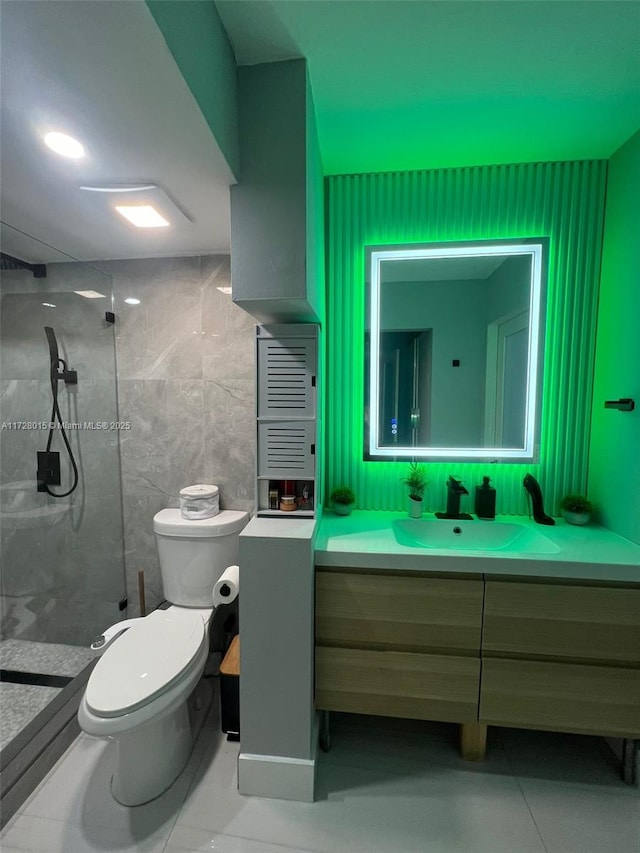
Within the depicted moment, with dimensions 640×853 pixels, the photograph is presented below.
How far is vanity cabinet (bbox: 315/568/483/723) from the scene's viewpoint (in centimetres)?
125

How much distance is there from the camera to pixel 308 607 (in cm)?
122

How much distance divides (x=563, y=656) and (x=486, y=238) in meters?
1.66

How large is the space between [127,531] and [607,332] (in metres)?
2.46

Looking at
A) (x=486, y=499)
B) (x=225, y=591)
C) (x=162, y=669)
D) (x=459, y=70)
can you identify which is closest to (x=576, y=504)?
(x=486, y=499)

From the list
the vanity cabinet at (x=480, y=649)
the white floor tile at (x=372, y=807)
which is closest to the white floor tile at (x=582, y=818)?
the white floor tile at (x=372, y=807)

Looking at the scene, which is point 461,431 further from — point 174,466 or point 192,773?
point 192,773

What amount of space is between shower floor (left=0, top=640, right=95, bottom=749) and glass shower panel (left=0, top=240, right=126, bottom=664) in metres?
0.01

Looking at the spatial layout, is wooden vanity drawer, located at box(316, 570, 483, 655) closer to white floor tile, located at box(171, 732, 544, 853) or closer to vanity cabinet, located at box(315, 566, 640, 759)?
vanity cabinet, located at box(315, 566, 640, 759)

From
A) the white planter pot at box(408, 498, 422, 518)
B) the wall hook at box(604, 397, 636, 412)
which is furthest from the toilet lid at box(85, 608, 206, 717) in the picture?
the wall hook at box(604, 397, 636, 412)

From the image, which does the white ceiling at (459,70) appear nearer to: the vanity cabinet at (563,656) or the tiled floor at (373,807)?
the vanity cabinet at (563,656)

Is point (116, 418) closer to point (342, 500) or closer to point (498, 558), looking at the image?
point (342, 500)

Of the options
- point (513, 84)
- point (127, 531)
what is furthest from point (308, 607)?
point (513, 84)

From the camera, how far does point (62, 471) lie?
190cm

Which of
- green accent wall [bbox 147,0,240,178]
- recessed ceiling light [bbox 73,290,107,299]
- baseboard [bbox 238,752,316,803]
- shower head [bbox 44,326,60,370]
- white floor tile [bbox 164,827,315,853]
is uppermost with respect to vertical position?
green accent wall [bbox 147,0,240,178]
